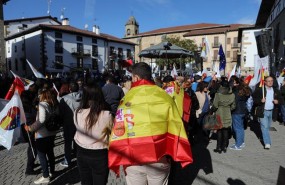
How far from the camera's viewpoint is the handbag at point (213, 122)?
6.89 m

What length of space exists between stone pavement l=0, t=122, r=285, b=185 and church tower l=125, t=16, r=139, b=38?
83.1m

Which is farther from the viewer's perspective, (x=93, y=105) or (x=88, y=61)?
(x=88, y=61)

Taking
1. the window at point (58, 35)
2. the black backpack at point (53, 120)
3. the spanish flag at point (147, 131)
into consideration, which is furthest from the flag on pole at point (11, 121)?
the window at point (58, 35)

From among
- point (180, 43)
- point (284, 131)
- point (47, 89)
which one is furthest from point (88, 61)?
point (47, 89)

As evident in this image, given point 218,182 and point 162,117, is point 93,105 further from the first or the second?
point 218,182

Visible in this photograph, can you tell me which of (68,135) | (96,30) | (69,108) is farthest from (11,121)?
(96,30)

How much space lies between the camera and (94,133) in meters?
3.45

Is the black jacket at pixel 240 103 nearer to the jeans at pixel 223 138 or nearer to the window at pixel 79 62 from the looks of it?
the jeans at pixel 223 138

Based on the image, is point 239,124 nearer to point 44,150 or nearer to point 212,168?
point 212,168

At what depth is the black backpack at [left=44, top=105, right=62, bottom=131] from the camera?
4.84 m

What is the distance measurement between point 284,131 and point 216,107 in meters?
4.09

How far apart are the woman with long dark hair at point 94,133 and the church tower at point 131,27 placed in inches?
3402

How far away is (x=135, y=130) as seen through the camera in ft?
8.82

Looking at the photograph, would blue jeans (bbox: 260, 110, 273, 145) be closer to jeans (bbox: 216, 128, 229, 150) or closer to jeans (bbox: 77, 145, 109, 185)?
jeans (bbox: 216, 128, 229, 150)
